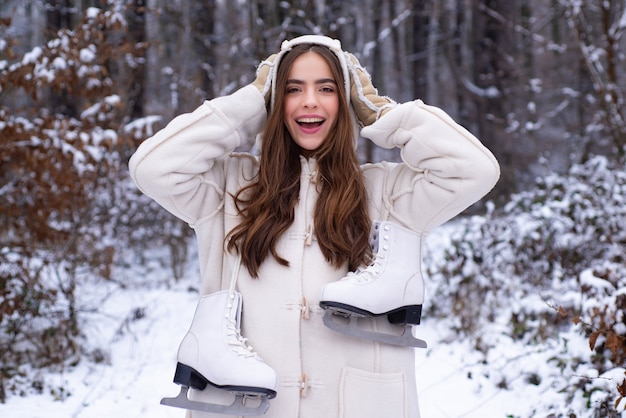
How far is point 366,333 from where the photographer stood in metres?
2.15

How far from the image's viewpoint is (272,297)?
223 centimetres

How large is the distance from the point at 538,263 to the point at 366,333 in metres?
4.20

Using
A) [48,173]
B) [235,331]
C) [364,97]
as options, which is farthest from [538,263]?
[235,331]

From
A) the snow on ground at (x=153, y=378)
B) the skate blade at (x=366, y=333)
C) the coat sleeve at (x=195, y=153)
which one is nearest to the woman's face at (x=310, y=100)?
the coat sleeve at (x=195, y=153)

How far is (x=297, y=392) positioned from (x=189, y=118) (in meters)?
0.95

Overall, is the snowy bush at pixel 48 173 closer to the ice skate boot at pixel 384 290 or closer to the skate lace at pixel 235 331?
the skate lace at pixel 235 331

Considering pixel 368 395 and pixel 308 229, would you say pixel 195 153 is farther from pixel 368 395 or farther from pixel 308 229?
pixel 368 395

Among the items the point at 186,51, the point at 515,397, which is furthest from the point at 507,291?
the point at 186,51

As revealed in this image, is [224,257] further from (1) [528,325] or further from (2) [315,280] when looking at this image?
(1) [528,325]

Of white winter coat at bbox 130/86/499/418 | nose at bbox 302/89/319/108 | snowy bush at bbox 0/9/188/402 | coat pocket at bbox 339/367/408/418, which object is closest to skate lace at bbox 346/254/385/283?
white winter coat at bbox 130/86/499/418

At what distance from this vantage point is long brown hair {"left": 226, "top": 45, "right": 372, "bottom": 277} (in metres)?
2.22

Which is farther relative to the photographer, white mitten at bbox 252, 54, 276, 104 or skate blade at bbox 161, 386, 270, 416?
white mitten at bbox 252, 54, 276, 104

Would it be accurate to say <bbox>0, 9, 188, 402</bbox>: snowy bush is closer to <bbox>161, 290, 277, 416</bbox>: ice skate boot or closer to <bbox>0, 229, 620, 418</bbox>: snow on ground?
<bbox>0, 229, 620, 418</bbox>: snow on ground

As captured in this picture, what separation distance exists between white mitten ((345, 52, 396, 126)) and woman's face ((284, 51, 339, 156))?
0.30ft
